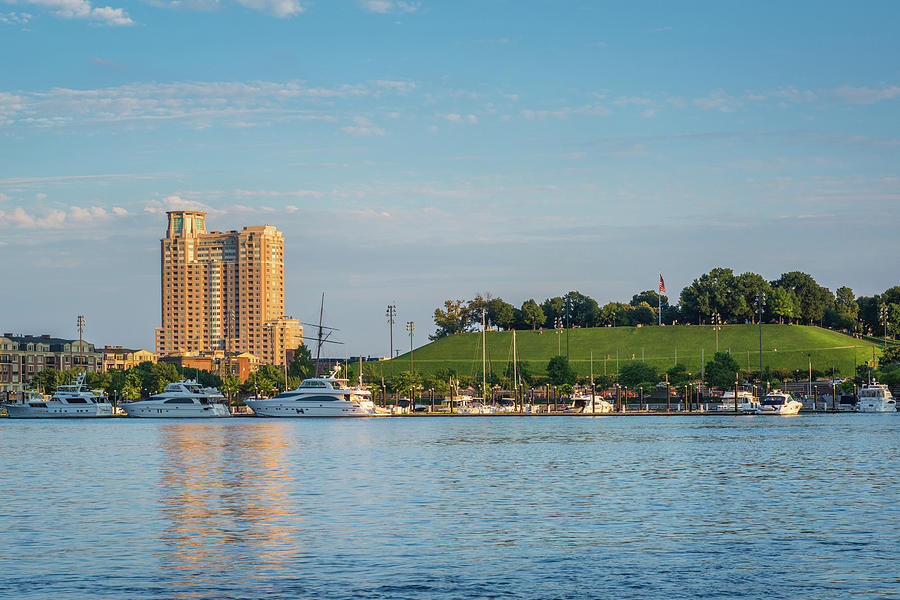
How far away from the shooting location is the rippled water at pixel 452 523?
111 feet

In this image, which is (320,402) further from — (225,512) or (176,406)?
(225,512)

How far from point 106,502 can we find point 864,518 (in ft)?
123

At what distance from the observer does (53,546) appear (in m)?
41.2

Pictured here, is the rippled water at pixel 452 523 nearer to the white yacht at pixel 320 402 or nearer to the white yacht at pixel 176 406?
the white yacht at pixel 320 402

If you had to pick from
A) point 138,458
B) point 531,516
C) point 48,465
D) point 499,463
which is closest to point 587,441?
point 499,463

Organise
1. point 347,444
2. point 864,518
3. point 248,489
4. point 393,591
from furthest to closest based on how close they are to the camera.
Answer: point 347,444
point 248,489
point 864,518
point 393,591

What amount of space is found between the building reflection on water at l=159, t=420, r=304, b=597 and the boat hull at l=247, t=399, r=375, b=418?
77.7 m

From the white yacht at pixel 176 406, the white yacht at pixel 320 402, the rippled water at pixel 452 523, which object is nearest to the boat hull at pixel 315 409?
the white yacht at pixel 320 402

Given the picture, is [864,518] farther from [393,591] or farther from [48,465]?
A: [48,465]

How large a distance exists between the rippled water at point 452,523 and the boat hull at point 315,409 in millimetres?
83190

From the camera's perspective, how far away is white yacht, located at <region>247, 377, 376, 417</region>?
603 feet

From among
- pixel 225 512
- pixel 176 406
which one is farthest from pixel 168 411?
pixel 225 512

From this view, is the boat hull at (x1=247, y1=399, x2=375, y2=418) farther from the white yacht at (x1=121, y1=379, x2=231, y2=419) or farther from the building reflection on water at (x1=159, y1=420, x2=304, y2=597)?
the building reflection on water at (x1=159, y1=420, x2=304, y2=597)

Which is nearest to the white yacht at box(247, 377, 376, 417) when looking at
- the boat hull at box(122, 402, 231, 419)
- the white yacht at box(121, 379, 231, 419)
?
the boat hull at box(122, 402, 231, 419)
